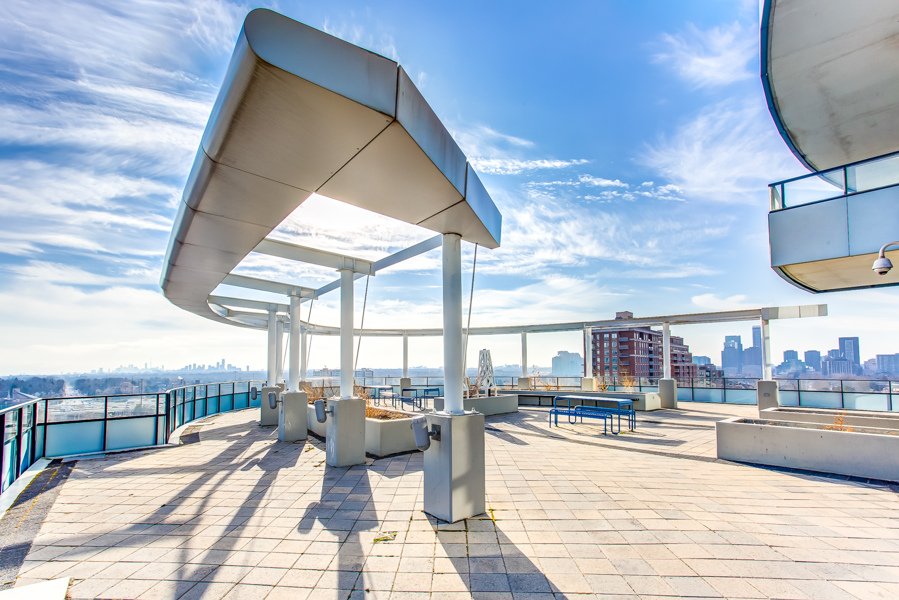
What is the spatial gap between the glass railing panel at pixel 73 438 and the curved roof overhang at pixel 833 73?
1282 centimetres

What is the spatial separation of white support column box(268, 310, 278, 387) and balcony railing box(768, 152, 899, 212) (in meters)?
13.0

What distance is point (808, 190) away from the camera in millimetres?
7656

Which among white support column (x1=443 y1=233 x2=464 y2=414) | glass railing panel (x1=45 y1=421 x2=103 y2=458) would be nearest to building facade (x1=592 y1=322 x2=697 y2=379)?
glass railing panel (x1=45 y1=421 x2=103 y2=458)

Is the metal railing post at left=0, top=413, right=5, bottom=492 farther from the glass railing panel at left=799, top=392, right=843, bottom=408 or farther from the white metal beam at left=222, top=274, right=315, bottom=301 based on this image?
the glass railing panel at left=799, top=392, right=843, bottom=408

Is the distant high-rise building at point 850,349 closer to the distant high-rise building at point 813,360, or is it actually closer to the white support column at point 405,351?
the distant high-rise building at point 813,360

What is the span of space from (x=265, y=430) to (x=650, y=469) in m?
9.06

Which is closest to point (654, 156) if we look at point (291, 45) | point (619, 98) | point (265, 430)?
point (619, 98)

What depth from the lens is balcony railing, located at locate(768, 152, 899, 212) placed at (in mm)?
6762

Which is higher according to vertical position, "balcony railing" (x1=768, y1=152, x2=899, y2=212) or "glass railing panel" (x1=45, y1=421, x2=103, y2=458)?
"balcony railing" (x1=768, y1=152, x2=899, y2=212)

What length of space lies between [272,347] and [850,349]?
15799 centimetres

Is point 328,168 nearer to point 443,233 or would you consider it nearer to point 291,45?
point 291,45

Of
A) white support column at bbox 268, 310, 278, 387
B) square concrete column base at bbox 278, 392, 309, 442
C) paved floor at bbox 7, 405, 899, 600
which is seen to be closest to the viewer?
paved floor at bbox 7, 405, 899, 600

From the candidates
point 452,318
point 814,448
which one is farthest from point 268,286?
point 814,448

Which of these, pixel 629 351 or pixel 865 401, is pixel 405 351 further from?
pixel 629 351
